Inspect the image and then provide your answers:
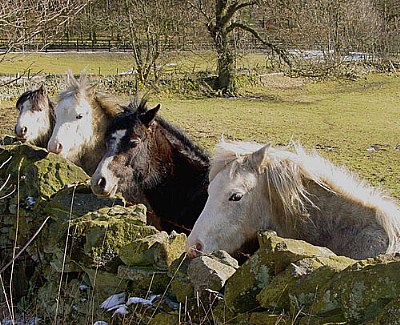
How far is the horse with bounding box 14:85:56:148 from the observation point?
771 cm

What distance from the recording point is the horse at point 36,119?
7707 millimetres

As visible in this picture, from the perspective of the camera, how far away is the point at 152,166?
5.39 metres

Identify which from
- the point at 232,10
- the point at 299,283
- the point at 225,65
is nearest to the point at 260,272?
the point at 299,283

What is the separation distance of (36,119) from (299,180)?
5.37 meters

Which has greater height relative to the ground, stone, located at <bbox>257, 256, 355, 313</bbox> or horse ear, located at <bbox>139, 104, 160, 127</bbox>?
horse ear, located at <bbox>139, 104, 160, 127</bbox>

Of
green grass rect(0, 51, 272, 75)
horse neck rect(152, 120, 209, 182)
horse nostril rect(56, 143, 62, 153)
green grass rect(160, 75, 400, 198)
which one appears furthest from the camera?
green grass rect(0, 51, 272, 75)

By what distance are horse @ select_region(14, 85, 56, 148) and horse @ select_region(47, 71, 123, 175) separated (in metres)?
0.96

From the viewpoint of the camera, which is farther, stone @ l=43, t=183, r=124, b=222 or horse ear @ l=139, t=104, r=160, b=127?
horse ear @ l=139, t=104, r=160, b=127

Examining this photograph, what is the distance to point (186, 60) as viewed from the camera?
1039 inches

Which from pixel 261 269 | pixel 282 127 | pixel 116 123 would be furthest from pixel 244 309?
pixel 282 127

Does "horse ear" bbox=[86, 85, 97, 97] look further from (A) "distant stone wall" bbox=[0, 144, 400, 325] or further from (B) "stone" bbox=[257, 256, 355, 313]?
(B) "stone" bbox=[257, 256, 355, 313]

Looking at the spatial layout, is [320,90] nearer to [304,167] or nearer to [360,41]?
[360,41]

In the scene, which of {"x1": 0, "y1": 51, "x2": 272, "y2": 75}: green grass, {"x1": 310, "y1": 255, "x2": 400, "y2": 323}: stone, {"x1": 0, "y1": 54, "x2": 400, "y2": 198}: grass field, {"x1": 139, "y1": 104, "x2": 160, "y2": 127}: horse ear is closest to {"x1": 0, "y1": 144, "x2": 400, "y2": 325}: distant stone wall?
{"x1": 310, "y1": 255, "x2": 400, "y2": 323}: stone

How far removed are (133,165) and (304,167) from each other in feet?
7.51
